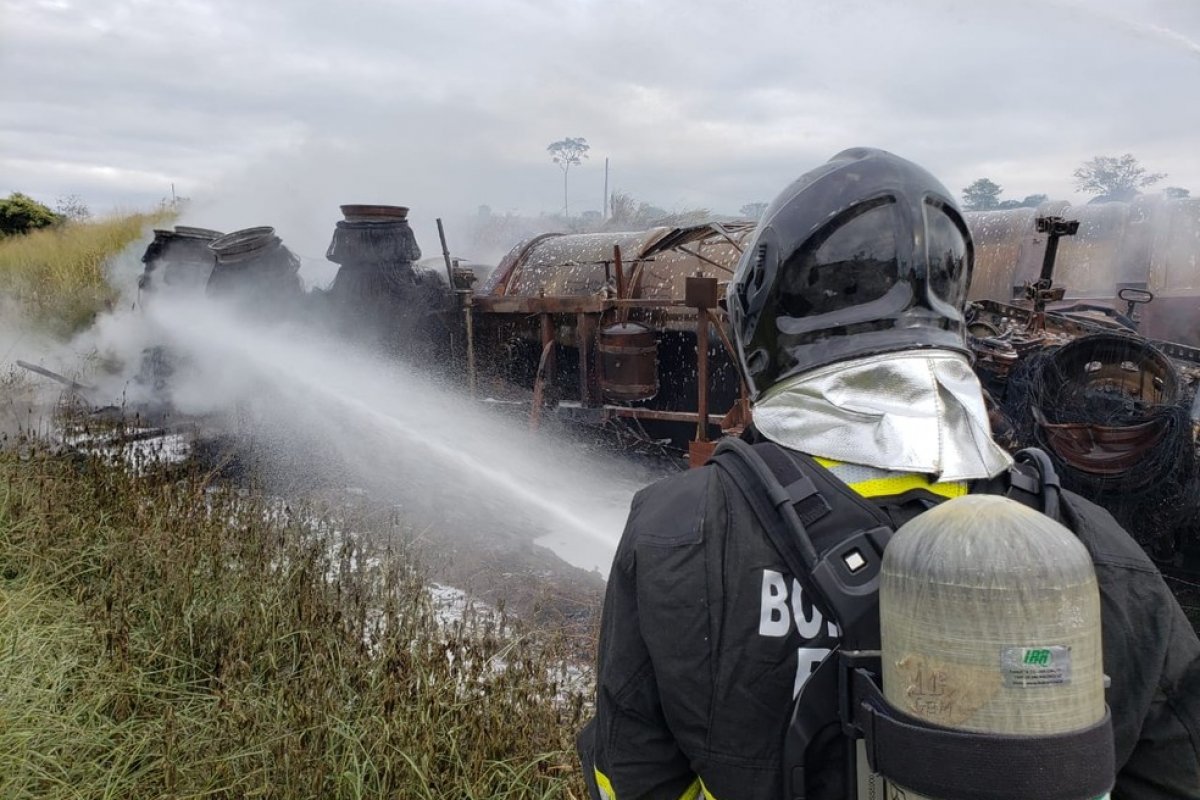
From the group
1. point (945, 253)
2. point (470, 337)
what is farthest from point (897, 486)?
point (470, 337)

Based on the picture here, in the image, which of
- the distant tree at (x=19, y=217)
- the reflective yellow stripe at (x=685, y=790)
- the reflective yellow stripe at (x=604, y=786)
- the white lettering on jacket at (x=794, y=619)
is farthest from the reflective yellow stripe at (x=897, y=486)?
the distant tree at (x=19, y=217)

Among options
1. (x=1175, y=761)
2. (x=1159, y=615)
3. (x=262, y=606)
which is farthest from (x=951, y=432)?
(x=262, y=606)

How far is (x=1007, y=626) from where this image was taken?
89 cm

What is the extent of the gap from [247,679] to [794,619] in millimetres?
3038

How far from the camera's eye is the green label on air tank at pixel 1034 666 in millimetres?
883

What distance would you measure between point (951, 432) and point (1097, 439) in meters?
5.01

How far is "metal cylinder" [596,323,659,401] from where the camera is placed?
26.8 feet

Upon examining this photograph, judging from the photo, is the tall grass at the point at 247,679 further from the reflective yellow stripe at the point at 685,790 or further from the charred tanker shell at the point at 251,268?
the charred tanker shell at the point at 251,268

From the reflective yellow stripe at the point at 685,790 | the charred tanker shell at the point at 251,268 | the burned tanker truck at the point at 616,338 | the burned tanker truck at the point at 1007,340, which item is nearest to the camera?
the reflective yellow stripe at the point at 685,790

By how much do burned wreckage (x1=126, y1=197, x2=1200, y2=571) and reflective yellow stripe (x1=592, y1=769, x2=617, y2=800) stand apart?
16.3 feet

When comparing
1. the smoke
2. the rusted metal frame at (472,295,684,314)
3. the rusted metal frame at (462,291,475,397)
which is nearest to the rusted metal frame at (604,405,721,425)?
the smoke

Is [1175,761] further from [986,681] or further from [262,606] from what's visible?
[262,606]

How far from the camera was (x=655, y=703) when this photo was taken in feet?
4.18

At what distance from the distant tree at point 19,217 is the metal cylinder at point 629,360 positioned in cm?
1867
